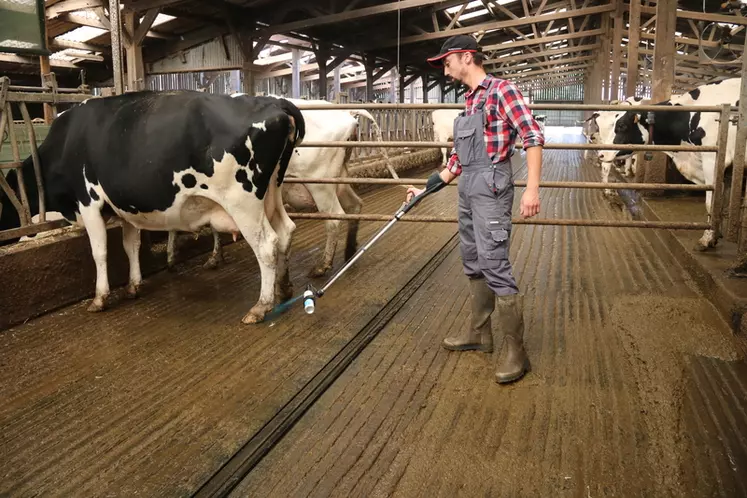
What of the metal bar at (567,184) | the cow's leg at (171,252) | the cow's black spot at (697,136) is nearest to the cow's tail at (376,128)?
the metal bar at (567,184)

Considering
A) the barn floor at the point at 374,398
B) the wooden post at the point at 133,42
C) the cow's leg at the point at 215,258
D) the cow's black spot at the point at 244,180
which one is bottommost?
the barn floor at the point at 374,398

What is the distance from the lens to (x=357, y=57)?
773 inches

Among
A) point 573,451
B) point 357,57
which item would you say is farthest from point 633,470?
point 357,57

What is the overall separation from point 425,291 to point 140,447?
2.59 metres

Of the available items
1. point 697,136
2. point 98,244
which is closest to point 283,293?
point 98,244

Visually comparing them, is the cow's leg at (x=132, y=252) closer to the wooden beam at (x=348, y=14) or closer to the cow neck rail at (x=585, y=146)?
the cow neck rail at (x=585, y=146)

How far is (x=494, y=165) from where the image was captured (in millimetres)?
2918

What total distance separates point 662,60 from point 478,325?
721cm

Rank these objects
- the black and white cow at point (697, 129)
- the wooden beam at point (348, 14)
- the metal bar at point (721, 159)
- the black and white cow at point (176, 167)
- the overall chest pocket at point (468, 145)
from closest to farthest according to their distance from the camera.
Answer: the overall chest pocket at point (468, 145)
the black and white cow at point (176, 167)
the metal bar at point (721, 159)
the black and white cow at point (697, 129)
the wooden beam at point (348, 14)

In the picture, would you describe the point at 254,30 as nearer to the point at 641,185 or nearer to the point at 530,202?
the point at 641,185

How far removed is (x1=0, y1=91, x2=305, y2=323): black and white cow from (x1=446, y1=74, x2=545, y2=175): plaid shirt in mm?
1487

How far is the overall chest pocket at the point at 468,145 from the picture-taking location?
2900 millimetres

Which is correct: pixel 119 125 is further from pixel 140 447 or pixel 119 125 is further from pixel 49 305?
pixel 140 447

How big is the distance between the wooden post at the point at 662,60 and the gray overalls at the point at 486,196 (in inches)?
261
